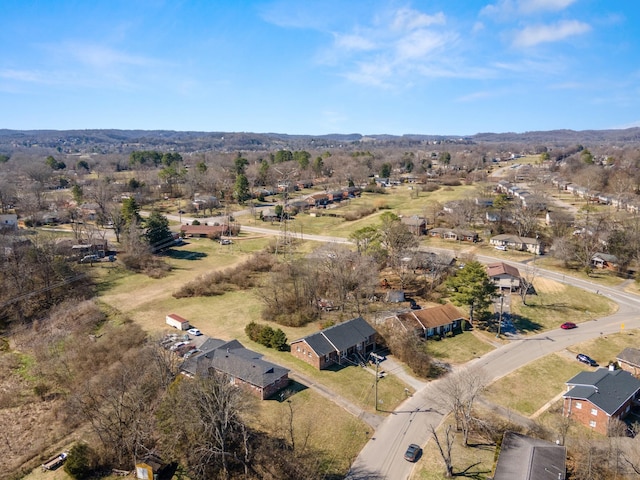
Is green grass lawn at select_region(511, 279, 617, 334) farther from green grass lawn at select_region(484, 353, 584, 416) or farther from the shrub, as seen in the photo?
the shrub

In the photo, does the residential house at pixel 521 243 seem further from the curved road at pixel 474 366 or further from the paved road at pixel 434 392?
the paved road at pixel 434 392

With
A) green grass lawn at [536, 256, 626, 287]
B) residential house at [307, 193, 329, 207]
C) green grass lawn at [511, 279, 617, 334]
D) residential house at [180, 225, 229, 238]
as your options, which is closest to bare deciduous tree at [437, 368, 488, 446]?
green grass lawn at [511, 279, 617, 334]

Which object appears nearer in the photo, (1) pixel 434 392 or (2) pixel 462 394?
(2) pixel 462 394

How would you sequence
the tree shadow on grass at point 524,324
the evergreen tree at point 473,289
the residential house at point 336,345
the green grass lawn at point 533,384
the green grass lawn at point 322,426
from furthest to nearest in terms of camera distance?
the tree shadow on grass at point 524,324
the evergreen tree at point 473,289
the residential house at point 336,345
the green grass lawn at point 533,384
the green grass lawn at point 322,426

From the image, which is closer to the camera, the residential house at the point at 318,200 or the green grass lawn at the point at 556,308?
the green grass lawn at the point at 556,308

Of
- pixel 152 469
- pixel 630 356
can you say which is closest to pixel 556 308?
pixel 630 356

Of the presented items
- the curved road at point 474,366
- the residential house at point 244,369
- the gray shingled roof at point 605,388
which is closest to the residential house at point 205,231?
the residential house at point 244,369

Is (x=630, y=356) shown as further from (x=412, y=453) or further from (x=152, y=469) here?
(x=152, y=469)

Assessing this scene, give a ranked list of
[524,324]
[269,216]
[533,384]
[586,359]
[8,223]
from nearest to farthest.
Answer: [533,384]
[586,359]
[524,324]
[8,223]
[269,216]
